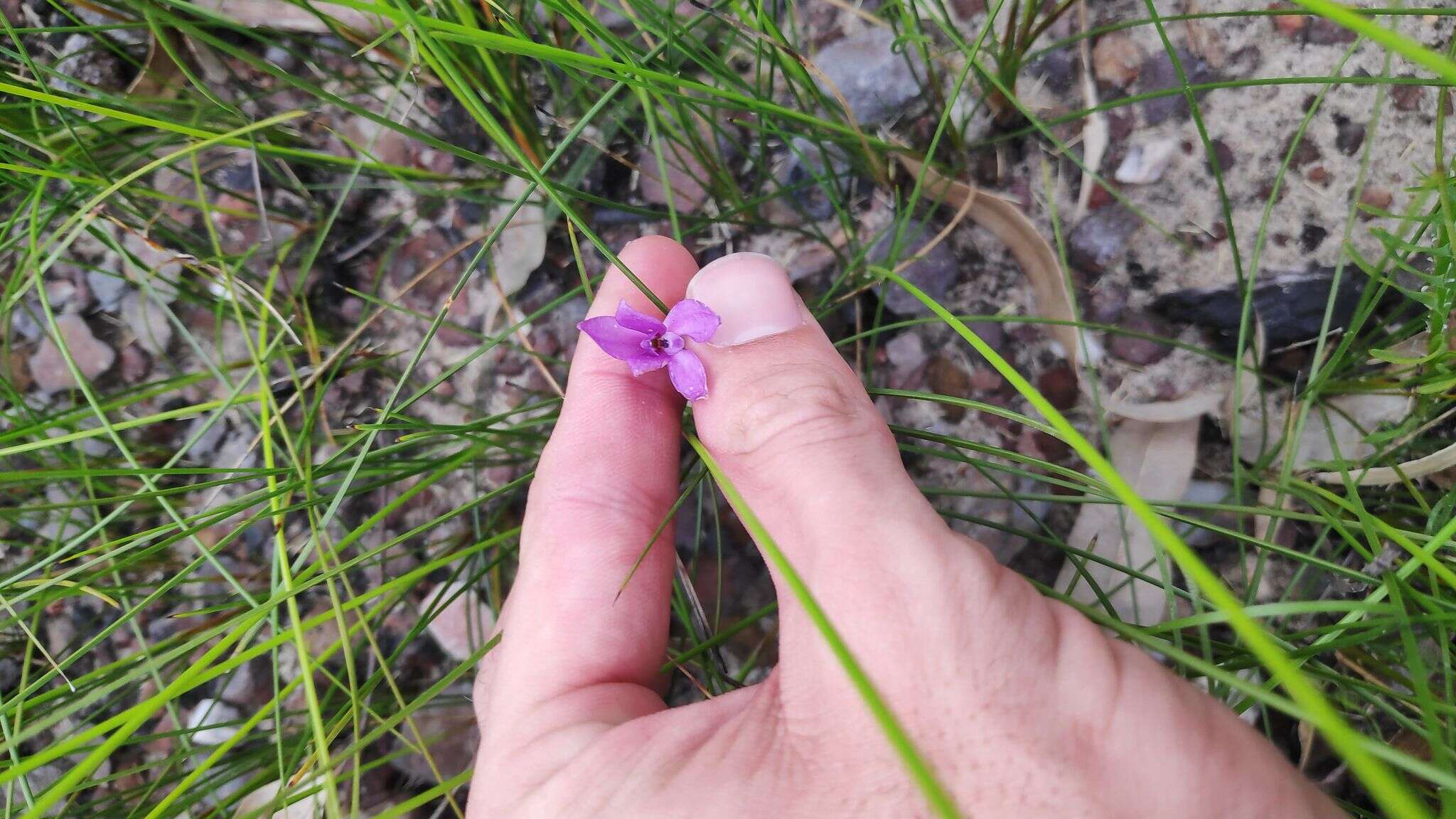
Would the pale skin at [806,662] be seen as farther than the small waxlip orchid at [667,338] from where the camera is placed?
No

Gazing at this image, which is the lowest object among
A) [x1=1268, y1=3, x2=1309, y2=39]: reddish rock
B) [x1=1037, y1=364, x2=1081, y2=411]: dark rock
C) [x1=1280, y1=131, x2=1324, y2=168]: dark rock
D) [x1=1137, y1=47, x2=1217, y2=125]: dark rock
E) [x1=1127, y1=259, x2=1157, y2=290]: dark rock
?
[x1=1037, y1=364, x2=1081, y2=411]: dark rock

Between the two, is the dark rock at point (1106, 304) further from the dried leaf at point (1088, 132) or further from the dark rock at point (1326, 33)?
the dark rock at point (1326, 33)

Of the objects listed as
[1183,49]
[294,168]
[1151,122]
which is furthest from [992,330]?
[294,168]

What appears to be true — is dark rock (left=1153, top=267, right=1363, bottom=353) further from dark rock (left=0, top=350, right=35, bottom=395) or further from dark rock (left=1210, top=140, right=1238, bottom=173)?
dark rock (left=0, top=350, right=35, bottom=395)

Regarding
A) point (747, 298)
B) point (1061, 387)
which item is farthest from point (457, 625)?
point (1061, 387)

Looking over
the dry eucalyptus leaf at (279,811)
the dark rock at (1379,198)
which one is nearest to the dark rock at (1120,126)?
the dark rock at (1379,198)

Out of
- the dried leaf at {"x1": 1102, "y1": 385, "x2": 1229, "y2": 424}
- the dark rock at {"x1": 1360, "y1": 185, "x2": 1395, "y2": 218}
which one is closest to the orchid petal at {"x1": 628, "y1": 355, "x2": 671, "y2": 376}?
the dried leaf at {"x1": 1102, "y1": 385, "x2": 1229, "y2": 424}

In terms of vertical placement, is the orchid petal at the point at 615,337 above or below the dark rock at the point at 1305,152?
below
